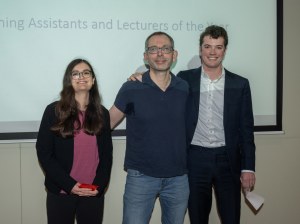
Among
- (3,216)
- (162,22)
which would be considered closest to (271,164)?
(162,22)

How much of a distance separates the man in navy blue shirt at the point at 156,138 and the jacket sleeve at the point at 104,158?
0.14 metres

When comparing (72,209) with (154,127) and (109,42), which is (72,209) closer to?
(154,127)

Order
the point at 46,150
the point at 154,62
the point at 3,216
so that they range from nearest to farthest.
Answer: the point at 46,150, the point at 154,62, the point at 3,216

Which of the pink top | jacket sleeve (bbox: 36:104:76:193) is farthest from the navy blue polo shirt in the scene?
jacket sleeve (bbox: 36:104:76:193)

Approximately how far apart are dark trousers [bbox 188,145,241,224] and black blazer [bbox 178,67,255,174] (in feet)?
0.23

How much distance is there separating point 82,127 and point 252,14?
68.2 inches

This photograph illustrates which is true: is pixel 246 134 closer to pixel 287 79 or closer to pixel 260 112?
pixel 260 112

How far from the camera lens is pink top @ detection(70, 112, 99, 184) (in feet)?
6.65

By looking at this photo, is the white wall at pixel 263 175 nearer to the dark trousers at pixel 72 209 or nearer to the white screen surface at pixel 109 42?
the white screen surface at pixel 109 42

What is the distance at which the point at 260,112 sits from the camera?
2.88m

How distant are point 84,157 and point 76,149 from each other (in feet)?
0.24

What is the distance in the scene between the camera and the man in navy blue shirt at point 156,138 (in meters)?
2.12

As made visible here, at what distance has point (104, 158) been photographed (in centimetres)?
212

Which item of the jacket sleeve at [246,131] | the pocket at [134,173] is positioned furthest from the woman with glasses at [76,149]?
the jacket sleeve at [246,131]
